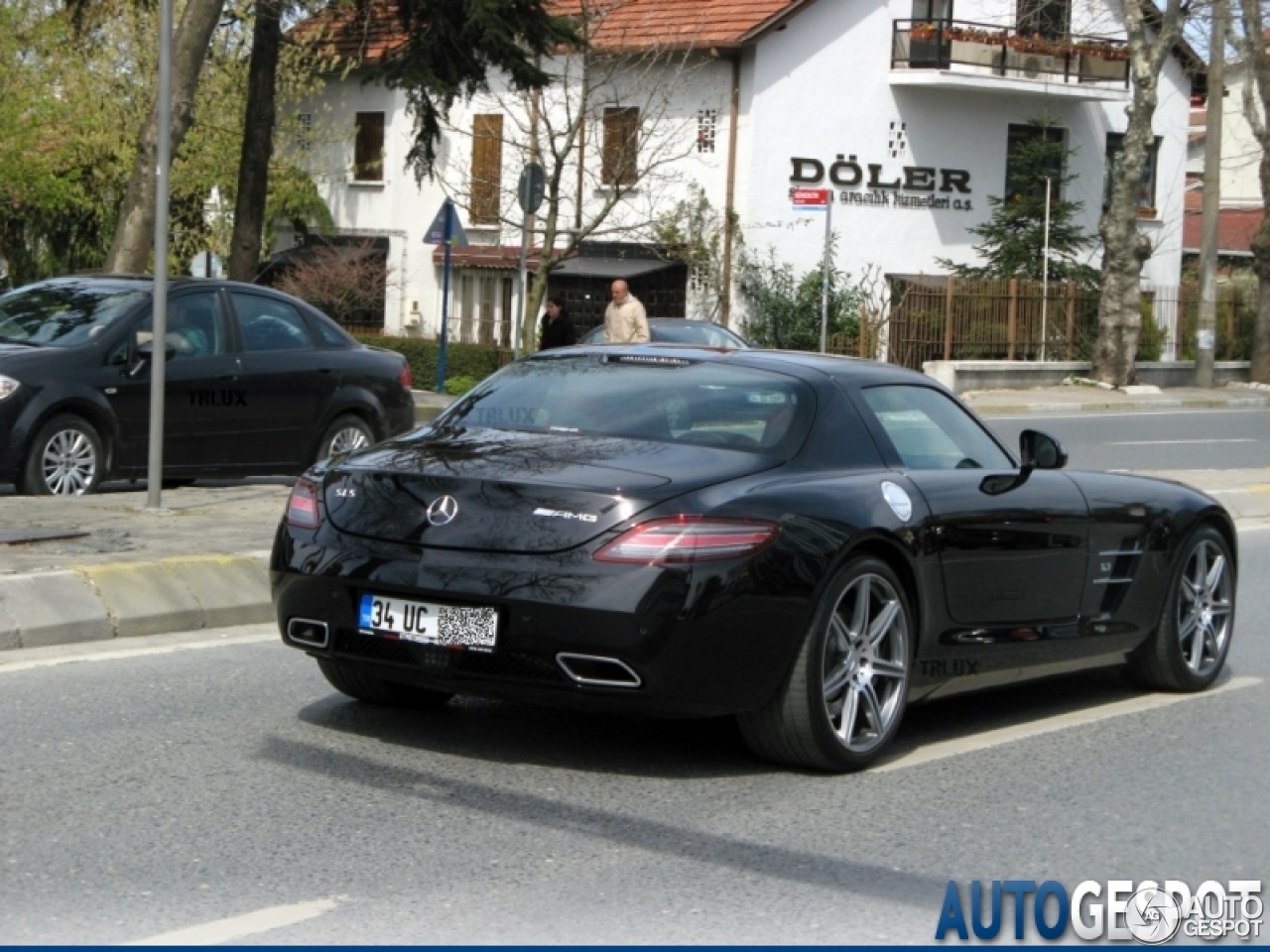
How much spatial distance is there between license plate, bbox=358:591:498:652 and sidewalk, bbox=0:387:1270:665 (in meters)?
2.50

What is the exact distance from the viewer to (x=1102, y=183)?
44.8 m

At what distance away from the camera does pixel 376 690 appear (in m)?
7.35

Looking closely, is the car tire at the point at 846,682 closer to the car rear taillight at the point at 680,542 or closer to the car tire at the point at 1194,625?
the car rear taillight at the point at 680,542

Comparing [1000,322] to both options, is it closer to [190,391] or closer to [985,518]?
[190,391]

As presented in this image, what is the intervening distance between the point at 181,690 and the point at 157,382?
413 centimetres

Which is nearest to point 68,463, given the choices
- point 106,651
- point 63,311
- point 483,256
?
point 63,311

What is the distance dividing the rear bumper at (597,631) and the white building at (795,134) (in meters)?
31.1

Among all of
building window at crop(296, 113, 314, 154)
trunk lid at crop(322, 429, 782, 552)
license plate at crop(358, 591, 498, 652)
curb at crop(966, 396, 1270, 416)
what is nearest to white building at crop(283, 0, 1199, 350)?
building window at crop(296, 113, 314, 154)

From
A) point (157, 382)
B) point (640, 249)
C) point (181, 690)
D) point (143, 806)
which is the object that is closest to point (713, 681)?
point (143, 806)

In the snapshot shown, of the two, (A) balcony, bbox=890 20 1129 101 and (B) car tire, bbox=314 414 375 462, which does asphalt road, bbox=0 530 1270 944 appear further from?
(A) balcony, bbox=890 20 1129 101

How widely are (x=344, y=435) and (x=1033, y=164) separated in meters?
29.7

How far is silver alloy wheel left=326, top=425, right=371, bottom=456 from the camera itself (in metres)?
14.5

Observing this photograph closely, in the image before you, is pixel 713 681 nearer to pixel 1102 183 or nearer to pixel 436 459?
pixel 436 459

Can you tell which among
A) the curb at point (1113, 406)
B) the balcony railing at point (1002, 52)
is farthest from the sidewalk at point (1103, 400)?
the balcony railing at point (1002, 52)
